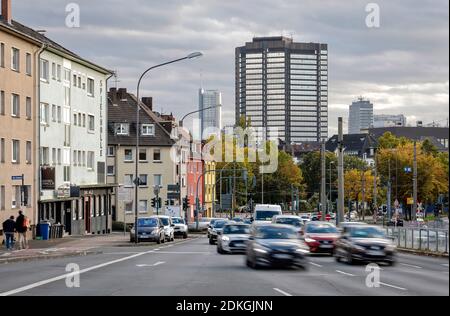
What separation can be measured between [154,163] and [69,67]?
135ft

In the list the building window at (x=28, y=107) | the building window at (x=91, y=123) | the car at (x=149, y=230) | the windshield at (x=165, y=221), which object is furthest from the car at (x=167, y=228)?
the building window at (x=91, y=123)

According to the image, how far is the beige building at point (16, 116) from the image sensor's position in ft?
179

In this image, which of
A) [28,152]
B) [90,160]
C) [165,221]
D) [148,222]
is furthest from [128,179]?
[148,222]

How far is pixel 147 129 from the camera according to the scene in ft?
354

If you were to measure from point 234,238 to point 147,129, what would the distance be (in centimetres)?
7328

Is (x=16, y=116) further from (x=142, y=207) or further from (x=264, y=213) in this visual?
(x=142, y=207)

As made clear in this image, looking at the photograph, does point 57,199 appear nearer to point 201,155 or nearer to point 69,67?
point 69,67

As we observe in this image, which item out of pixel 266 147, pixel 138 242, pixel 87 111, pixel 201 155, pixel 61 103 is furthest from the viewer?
pixel 266 147

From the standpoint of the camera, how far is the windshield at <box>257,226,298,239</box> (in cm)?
2136

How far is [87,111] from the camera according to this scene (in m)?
74.1

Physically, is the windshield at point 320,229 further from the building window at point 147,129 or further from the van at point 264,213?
the building window at point 147,129

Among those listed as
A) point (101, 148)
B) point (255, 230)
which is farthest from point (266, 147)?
point (255, 230)

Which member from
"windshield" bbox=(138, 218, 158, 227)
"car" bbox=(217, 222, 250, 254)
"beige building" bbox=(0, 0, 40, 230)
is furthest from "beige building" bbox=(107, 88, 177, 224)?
"car" bbox=(217, 222, 250, 254)

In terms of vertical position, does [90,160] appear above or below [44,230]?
above
